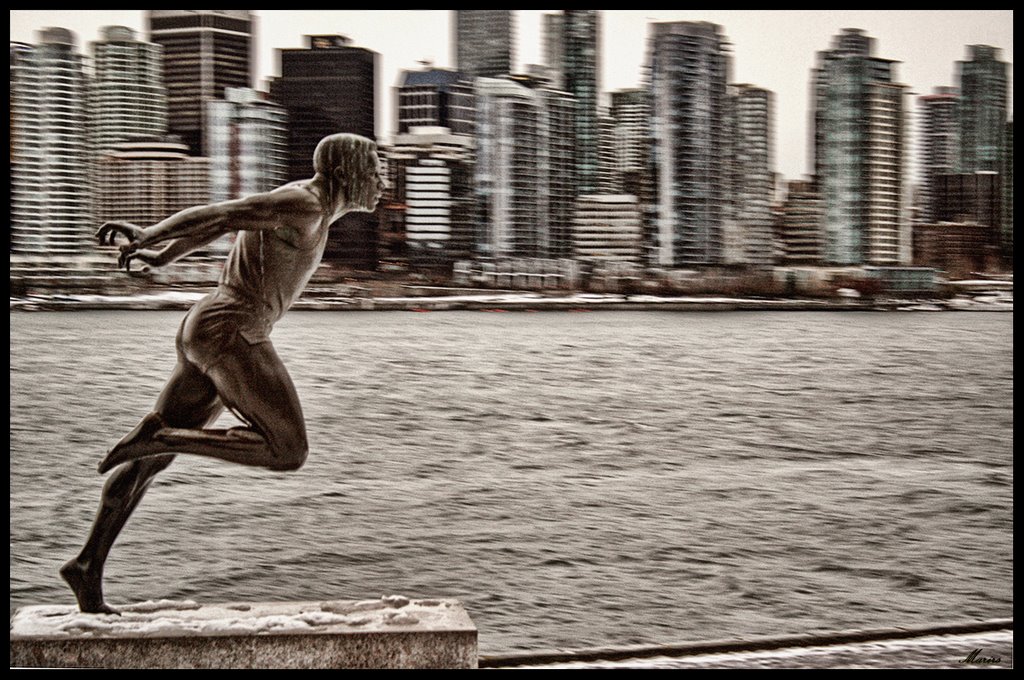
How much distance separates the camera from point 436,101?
16266 millimetres

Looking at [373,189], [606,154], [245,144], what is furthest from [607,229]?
[373,189]

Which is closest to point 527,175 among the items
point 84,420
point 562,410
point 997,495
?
point 997,495

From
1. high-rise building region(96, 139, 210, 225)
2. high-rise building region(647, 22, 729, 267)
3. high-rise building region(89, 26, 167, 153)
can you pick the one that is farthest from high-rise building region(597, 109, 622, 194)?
high-rise building region(89, 26, 167, 153)

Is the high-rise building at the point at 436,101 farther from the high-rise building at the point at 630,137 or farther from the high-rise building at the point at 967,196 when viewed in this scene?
the high-rise building at the point at 967,196

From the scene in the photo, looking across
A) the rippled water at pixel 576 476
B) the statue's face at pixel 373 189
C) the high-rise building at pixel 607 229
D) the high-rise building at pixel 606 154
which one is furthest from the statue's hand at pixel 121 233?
the high-rise building at pixel 607 229

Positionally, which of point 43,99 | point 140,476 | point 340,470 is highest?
point 43,99

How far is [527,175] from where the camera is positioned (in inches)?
553

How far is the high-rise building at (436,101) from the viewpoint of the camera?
40.6 ft

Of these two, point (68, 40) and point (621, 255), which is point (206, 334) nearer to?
point (68, 40)

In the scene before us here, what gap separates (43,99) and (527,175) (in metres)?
7.05

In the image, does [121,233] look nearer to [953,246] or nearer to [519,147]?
[519,147]

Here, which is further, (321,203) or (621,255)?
(621,255)

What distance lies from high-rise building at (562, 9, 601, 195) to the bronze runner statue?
34.7 feet

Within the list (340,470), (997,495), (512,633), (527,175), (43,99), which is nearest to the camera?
(512,633)
